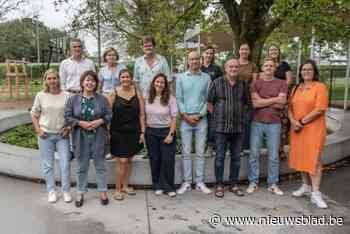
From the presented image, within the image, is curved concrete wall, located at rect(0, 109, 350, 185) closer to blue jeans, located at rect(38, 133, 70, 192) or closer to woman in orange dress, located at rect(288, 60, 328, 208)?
blue jeans, located at rect(38, 133, 70, 192)

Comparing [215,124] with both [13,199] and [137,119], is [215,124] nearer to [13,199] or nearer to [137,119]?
[137,119]

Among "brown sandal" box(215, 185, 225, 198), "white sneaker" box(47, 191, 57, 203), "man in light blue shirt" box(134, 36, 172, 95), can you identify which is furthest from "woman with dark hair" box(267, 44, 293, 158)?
"white sneaker" box(47, 191, 57, 203)

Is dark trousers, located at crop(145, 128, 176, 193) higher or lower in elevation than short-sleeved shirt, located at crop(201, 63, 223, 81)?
lower

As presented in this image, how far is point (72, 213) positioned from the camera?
4.38 m

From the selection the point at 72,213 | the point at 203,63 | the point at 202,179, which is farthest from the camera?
the point at 203,63

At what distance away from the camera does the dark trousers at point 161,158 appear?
480cm

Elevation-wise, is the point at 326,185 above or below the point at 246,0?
below

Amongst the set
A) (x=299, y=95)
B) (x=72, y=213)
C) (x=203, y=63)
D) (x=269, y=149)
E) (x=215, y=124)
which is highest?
(x=203, y=63)

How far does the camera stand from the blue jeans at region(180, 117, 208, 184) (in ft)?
16.2

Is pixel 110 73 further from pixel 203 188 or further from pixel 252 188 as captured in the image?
pixel 252 188

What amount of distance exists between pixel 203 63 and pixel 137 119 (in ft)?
4.64

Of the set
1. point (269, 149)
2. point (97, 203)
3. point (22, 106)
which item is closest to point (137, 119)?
point (97, 203)

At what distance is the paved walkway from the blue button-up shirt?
3.65ft

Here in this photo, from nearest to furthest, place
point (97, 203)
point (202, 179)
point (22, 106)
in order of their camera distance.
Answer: point (97, 203) → point (202, 179) → point (22, 106)
